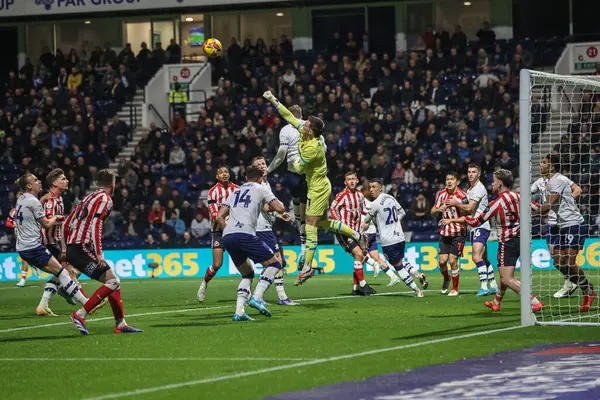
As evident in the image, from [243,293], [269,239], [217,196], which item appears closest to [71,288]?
[243,293]

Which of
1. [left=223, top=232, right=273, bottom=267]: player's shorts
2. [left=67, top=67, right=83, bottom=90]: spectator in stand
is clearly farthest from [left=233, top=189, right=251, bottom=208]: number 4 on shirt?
[left=67, top=67, right=83, bottom=90]: spectator in stand

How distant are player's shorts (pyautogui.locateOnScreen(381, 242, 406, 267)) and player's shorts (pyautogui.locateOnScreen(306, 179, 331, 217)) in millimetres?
2518

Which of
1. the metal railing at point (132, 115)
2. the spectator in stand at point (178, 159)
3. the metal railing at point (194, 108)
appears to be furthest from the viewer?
the metal railing at point (132, 115)

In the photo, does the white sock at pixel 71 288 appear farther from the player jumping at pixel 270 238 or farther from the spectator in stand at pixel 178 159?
the spectator in stand at pixel 178 159

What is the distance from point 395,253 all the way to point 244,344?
26.0ft

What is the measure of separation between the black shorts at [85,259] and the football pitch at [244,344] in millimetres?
836

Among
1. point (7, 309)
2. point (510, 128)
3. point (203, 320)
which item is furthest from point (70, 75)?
point (203, 320)

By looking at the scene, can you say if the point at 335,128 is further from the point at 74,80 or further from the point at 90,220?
the point at 90,220

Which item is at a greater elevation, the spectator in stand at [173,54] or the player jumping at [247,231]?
the spectator in stand at [173,54]

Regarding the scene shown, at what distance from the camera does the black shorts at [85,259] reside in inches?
556

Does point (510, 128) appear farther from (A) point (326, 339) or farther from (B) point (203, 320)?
(A) point (326, 339)

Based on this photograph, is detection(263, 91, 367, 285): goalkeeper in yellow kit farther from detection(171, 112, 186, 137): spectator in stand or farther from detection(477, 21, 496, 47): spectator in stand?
detection(477, 21, 496, 47): spectator in stand

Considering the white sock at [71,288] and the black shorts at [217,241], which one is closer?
the white sock at [71,288]

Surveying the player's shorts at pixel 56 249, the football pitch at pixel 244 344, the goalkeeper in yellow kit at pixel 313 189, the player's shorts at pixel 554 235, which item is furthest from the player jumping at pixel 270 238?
the player's shorts at pixel 56 249
